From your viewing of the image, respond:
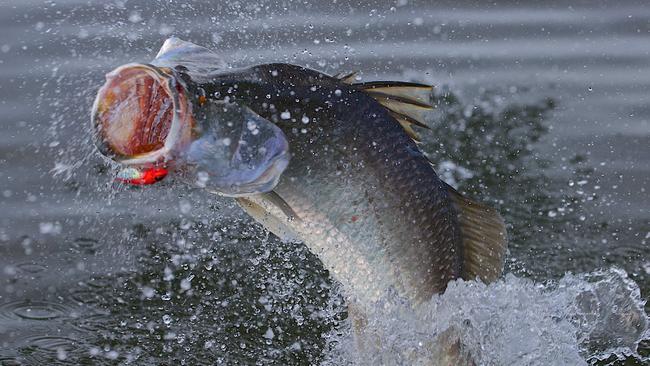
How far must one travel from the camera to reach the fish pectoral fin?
3.21 metres

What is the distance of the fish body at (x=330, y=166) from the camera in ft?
9.63

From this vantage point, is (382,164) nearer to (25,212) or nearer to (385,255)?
(385,255)

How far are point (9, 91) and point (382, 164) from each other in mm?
3481

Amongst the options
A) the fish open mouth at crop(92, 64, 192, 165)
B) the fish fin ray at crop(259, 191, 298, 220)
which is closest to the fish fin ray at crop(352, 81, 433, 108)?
the fish fin ray at crop(259, 191, 298, 220)

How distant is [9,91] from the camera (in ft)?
19.4

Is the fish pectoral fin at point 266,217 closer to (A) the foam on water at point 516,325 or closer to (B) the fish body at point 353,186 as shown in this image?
(B) the fish body at point 353,186

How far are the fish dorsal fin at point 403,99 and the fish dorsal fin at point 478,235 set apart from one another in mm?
250

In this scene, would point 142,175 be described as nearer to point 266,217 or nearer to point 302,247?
point 266,217

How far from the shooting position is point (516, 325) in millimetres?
3814

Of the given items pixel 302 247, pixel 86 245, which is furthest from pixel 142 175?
pixel 86 245

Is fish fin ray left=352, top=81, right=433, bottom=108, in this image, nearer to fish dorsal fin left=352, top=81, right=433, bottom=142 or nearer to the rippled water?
fish dorsal fin left=352, top=81, right=433, bottom=142

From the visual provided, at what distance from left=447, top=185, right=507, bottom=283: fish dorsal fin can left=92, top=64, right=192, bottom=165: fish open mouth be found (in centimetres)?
92

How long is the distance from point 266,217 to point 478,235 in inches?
27.1

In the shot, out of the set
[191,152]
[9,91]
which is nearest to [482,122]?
[9,91]
